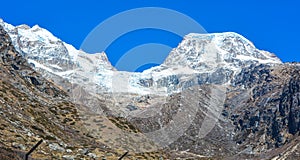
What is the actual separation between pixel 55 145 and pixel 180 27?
135ft

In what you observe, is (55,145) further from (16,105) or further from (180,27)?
(180,27)

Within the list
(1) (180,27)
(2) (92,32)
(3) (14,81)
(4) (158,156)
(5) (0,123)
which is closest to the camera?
(2) (92,32)

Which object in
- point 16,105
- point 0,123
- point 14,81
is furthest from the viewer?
point 14,81

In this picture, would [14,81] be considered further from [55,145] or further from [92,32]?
[92,32]

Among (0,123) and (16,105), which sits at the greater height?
(16,105)

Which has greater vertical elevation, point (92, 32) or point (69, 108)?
point (69, 108)

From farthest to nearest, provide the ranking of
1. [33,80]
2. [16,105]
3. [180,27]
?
[33,80]
[16,105]
[180,27]

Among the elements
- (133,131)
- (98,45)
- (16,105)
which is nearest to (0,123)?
(16,105)

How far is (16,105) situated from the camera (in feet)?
352

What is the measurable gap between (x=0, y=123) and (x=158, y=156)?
2030 inches

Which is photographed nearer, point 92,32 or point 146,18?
point 92,32

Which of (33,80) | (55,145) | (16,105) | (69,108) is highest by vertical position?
(33,80)

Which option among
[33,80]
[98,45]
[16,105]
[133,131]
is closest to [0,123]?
[16,105]

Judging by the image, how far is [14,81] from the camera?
138625mm
